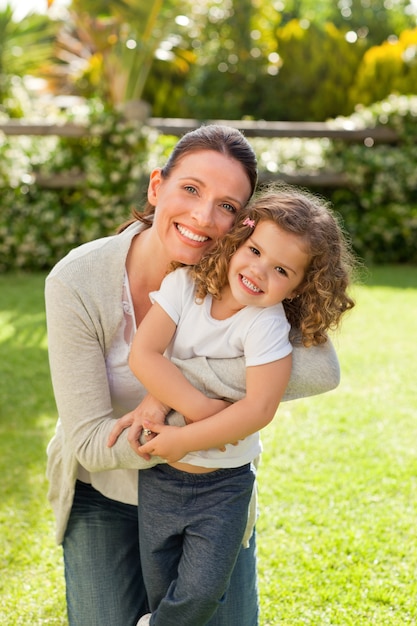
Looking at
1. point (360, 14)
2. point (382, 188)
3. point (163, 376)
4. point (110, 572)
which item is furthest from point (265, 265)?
point (360, 14)

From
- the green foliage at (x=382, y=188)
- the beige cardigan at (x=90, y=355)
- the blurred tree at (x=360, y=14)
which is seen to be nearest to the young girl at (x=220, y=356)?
the beige cardigan at (x=90, y=355)

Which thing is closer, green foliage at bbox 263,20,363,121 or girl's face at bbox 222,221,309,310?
girl's face at bbox 222,221,309,310

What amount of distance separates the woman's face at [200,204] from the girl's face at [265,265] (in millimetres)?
156

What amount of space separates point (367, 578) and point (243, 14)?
37.5 ft

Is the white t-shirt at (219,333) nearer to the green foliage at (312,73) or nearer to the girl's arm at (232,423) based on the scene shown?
the girl's arm at (232,423)

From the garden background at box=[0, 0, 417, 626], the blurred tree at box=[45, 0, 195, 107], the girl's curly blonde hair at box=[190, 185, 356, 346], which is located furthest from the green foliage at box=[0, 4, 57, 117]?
the girl's curly blonde hair at box=[190, 185, 356, 346]

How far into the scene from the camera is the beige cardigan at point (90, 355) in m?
1.94

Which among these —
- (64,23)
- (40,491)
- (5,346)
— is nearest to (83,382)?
(40,491)

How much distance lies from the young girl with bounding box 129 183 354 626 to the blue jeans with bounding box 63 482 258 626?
0.65 ft

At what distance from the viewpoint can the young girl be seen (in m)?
1.78

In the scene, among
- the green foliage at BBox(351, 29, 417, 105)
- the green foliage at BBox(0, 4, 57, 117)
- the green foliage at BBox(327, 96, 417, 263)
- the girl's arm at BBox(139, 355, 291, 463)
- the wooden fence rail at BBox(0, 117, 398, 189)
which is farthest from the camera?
the green foliage at BBox(0, 4, 57, 117)

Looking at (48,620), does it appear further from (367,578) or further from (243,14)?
(243,14)

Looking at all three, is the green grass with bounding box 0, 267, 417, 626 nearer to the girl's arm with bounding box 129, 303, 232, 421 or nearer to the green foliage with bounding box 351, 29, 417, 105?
the girl's arm with bounding box 129, 303, 232, 421

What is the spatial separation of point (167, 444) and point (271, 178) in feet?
18.5
